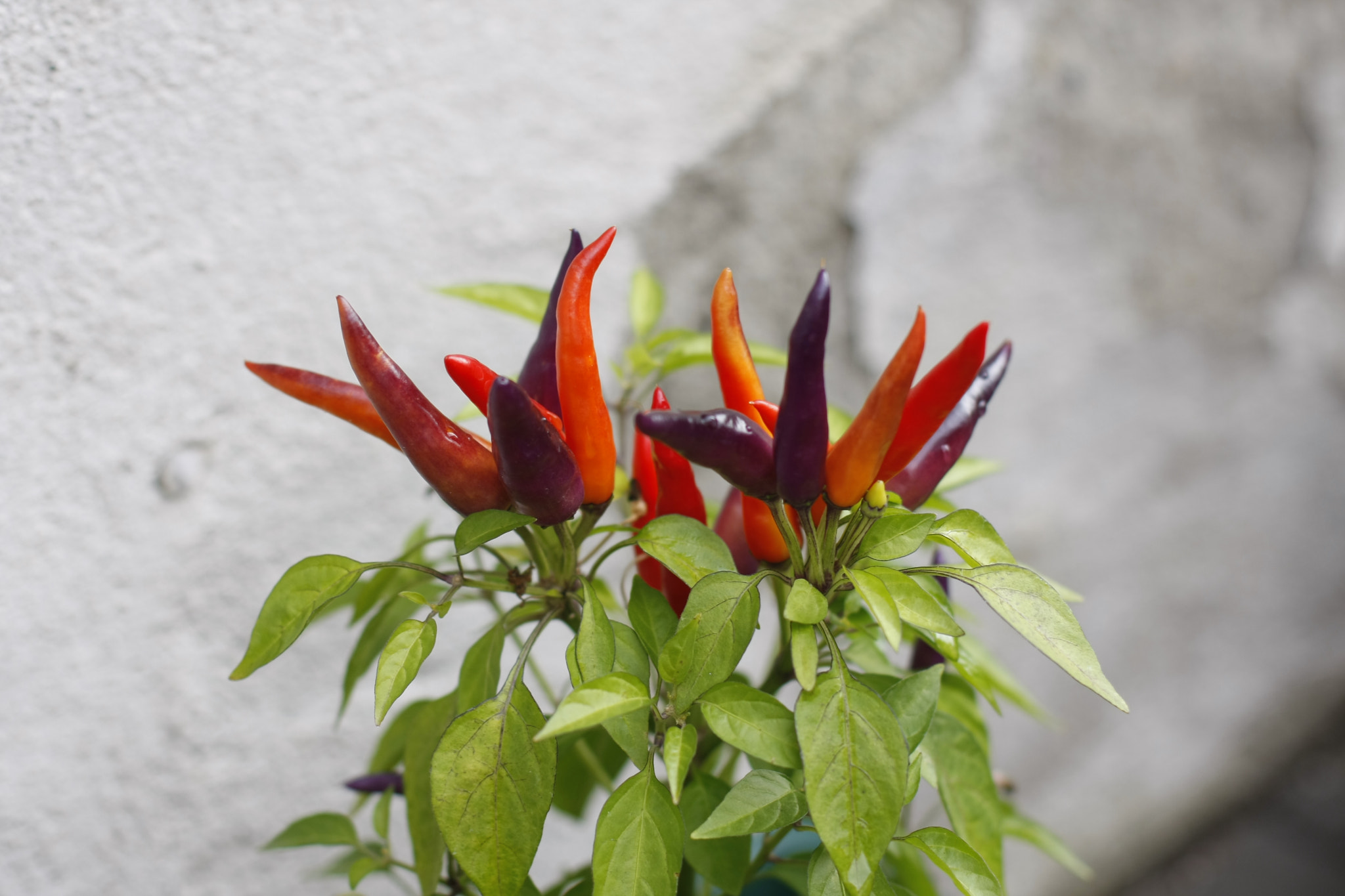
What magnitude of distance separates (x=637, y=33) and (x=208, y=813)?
2.23ft

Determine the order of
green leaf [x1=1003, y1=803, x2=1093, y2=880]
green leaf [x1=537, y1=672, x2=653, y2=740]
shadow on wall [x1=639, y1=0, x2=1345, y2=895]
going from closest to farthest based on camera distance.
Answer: green leaf [x1=537, y1=672, x2=653, y2=740], green leaf [x1=1003, y1=803, x2=1093, y2=880], shadow on wall [x1=639, y1=0, x2=1345, y2=895]

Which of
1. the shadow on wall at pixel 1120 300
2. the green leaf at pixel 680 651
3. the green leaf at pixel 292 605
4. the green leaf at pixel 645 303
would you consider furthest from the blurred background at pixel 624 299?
the green leaf at pixel 680 651

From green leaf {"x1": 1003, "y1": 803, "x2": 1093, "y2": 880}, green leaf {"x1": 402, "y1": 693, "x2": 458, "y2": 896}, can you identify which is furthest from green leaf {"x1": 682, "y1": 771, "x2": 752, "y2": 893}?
green leaf {"x1": 1003, "y1": 803, "x2": 1093, "y2": 880}

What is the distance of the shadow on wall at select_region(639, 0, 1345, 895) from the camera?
0.77 meters

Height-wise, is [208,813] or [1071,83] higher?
[1071,83]

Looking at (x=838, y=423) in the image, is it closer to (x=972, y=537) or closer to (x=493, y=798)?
(x=972, y=537)

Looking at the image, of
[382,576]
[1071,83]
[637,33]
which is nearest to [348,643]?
[382,576]

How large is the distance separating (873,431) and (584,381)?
112mm

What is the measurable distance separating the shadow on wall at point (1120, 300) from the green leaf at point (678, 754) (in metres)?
0.49

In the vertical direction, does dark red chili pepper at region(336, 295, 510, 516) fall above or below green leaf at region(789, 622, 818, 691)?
above

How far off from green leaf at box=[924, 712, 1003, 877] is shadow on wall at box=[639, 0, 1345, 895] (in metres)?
0.45

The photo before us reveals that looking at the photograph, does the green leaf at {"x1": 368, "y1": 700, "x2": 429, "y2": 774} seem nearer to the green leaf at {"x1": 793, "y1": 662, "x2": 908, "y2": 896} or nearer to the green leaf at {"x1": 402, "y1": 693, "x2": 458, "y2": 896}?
the green leaf at {"x1": 402, "y1": 693, "x2": 458, "y2": 896}

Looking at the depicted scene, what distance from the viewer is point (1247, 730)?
4.09ft

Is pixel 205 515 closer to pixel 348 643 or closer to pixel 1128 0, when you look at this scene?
pixel 348 643
